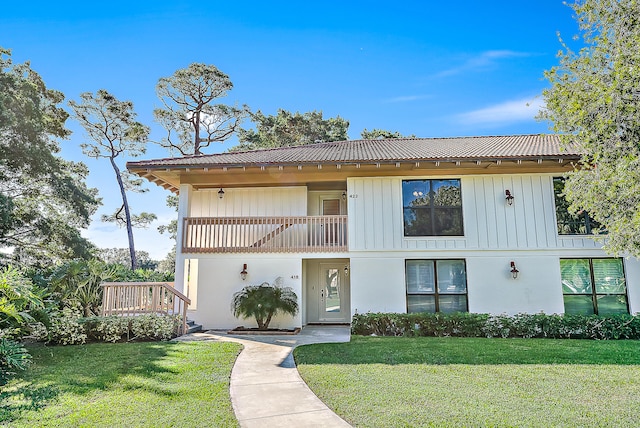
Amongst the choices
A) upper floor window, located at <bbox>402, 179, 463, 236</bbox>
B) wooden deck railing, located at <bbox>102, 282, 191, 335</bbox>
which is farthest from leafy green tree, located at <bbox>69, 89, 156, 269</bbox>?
upper floor window, located at <bbox>402, 179, 463, 236</bbox>

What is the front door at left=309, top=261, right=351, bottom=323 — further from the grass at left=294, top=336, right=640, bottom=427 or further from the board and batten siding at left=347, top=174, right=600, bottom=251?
the grass at left=294, top=336, right=640, bottom=427

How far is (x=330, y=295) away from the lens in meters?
13.0

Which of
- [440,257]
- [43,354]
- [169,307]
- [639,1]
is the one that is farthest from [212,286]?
[639,1]

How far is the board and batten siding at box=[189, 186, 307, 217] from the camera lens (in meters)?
13.0

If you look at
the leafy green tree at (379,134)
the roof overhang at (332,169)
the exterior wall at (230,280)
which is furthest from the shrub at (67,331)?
the leafy green tree at (379,134)

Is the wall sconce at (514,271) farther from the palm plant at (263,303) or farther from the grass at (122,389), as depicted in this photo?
the grass at (122,389)

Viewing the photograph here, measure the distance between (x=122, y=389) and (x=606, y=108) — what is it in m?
9.43

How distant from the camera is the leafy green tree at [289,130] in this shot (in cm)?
2881

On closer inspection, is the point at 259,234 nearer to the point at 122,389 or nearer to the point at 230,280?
the point at 230,280

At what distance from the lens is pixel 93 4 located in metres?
10.6

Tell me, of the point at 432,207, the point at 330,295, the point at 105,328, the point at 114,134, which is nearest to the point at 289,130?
the point at 114,134

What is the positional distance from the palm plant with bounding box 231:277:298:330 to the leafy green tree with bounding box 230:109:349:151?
1927 centimetres

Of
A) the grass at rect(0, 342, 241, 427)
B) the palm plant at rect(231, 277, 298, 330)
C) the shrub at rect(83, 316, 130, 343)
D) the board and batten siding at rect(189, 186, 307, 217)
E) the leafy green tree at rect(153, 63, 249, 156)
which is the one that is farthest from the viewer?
the leafy green tree at rect(153, 63, 249, 156)

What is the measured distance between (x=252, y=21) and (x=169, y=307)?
9.10 m
